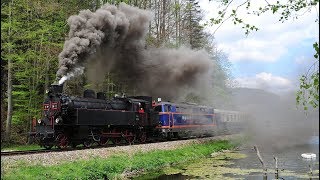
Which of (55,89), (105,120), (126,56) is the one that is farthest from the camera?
(126,56)

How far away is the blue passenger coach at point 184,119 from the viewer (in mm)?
25984

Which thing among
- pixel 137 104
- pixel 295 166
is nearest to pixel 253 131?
pixel 295 166

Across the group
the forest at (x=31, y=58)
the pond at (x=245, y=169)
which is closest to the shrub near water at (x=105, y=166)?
the pond at (x=245, y=169)

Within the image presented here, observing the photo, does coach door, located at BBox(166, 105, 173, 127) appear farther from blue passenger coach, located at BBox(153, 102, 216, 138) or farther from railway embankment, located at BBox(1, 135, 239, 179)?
railway embankment, located at BBox(1, 135, 239, 179)

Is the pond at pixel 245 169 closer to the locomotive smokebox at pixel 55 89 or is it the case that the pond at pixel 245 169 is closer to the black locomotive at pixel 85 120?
the black locomotive at pixel 85 120

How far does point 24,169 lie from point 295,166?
40.6 ft

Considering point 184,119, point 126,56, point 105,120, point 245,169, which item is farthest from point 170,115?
point 245,169

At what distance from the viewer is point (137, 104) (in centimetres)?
2339

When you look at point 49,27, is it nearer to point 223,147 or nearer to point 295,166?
point 223,147

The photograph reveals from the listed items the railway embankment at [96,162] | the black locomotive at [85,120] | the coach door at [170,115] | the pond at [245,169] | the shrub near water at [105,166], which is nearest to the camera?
the shrub near water at [105,166]

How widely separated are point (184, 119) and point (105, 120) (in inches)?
391

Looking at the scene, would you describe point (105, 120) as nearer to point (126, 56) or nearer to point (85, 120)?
point (85, 120)

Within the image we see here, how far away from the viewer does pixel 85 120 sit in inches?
736

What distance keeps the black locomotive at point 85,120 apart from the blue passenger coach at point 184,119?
2814mm
